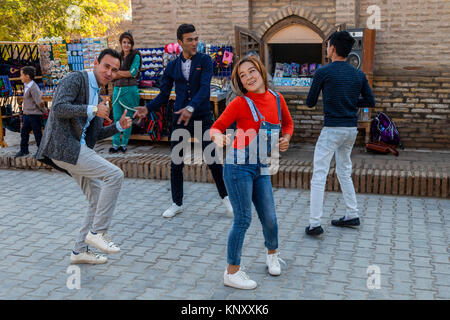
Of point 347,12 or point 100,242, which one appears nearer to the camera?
point 100,242

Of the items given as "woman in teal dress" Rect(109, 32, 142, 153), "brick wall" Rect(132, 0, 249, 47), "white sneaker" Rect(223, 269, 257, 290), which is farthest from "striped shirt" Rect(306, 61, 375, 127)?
"brick wall" Rect(132, 0, 249, 47)

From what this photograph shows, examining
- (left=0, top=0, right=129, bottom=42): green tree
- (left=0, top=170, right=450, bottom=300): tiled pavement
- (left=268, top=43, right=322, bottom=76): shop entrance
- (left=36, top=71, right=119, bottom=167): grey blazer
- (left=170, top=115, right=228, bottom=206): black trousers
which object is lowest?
(left=0, top=170, right=450, bottom=300): tiled pavement

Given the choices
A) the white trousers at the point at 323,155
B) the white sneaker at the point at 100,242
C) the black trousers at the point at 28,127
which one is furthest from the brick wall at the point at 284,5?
the white sneaker at the point at 100,242

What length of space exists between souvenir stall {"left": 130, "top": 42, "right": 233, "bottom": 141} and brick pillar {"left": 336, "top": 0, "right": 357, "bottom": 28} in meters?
1.95

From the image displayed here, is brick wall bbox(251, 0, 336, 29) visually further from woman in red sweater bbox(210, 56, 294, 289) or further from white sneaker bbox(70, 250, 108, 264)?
white sneaker bbox(70, 250, 108, 264)

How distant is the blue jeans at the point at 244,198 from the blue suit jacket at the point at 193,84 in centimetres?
189

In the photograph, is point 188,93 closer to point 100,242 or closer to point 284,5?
point 100,242

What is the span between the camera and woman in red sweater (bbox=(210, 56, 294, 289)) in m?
4.23

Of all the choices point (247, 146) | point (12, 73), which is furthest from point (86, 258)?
point (12, 73)

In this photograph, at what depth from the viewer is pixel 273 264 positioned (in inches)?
182

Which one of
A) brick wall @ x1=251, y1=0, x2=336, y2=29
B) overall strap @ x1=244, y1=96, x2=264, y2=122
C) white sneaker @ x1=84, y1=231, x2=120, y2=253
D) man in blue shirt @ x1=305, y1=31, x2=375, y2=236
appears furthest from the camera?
brick wall @ x1=251, y1=0, x2=336, y2=29

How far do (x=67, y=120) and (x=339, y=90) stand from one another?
249 centimetres

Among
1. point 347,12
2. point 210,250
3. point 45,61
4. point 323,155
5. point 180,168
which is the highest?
point 347,12
